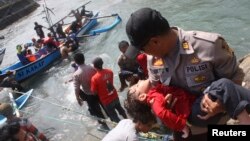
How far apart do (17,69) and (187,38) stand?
1543cm

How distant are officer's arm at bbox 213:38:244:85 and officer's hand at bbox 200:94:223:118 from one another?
0.29 m

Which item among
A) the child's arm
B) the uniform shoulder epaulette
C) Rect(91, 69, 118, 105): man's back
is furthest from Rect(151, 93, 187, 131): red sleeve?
Rect(91, 69, 118, 105): man's back

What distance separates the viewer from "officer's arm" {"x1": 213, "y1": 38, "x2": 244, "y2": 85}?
2633 mm

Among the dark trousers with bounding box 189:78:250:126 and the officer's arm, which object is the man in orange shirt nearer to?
the officer's arm

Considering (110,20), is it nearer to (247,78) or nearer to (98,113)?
(98,113)

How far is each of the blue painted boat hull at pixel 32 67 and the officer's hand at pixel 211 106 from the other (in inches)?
600

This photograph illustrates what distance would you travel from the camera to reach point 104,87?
780 centimetres

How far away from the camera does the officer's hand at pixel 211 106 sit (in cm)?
237

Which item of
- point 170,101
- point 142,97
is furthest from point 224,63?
point 142,97

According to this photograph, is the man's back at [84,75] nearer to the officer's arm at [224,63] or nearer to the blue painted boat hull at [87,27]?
the officer's arm at [224,63]

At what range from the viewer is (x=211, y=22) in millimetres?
17703

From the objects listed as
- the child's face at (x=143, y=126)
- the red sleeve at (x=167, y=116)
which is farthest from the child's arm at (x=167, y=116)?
the child's face at (x=143, y=126)

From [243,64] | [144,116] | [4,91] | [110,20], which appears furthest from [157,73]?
[110,20]

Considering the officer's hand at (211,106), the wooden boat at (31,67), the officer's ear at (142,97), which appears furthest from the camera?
the wooden boat at (31,67)
